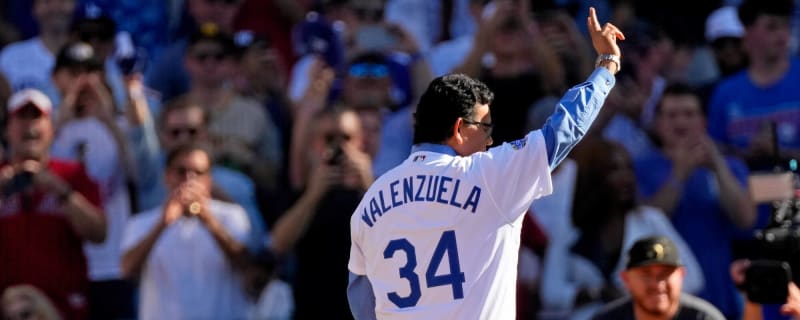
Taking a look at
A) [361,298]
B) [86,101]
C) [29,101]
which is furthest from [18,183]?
[361,298]

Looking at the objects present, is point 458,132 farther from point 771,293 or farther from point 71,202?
point 71,202

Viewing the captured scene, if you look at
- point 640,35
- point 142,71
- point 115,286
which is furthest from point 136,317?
point 640,35

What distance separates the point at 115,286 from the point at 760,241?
503cm

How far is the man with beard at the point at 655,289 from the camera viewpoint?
893cm

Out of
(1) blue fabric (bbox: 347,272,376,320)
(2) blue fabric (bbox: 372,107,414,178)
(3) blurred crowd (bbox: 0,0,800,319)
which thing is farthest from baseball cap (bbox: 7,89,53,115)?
(1) blue fabric (bbox: 347,272,376,320)

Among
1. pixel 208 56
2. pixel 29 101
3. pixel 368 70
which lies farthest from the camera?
pixel 208 56

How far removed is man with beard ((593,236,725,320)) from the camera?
893cm

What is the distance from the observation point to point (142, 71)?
12125mm

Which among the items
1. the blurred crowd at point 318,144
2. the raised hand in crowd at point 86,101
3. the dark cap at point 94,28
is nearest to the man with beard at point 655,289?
the blurred crowd at point 318,144

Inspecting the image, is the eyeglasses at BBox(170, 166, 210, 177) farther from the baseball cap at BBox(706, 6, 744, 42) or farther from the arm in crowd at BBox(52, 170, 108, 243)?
the baseball cap at BBox(706, 6, 744, 42)

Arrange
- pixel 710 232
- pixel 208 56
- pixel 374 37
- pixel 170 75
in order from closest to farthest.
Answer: pixel 710 232 → pixel 208 56 → pixel 374 37 → pixel 170 75

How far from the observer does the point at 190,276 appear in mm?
10211

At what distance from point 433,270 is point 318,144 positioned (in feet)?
14.3

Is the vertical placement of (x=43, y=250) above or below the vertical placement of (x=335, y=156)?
below
